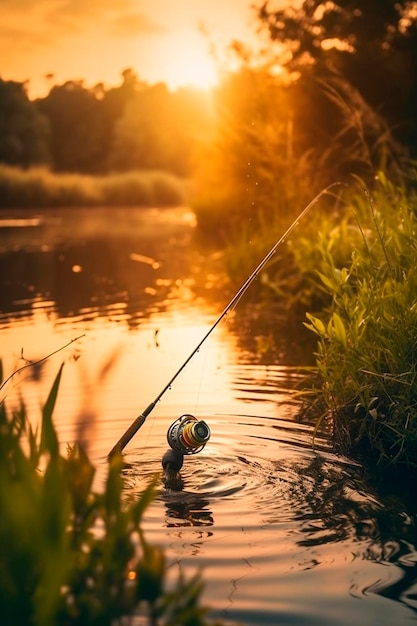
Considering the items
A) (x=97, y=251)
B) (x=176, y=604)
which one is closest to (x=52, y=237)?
(x=97, y=251)

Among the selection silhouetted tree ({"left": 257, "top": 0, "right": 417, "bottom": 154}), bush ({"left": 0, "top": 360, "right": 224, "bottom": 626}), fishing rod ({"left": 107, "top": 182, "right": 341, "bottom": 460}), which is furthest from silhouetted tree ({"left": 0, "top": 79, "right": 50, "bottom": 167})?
bush ({"left": 0, "top": 360, "right": 224, "bottom": 626})

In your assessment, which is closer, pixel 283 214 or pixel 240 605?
pixel 240 605

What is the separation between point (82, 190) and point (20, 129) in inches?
1115

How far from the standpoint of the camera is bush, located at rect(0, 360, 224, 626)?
2152 millimetres

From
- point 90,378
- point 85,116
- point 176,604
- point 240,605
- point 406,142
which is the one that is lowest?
point 240,605

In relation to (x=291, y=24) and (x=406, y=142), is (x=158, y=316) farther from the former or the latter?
(x=291, y=24)

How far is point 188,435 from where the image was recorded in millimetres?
5348

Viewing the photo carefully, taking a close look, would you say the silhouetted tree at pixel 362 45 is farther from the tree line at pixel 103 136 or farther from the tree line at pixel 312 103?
the tree line at pixel 103 136

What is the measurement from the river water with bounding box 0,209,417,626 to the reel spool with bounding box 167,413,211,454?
205 millimetres

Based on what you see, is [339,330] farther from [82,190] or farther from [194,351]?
[82,190]

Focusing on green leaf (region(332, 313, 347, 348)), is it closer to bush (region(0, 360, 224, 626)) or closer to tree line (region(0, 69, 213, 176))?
bush (region(0, 360, 224, 626))

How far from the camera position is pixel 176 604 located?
253 cm

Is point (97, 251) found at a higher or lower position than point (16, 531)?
higher

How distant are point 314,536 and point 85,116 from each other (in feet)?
273
